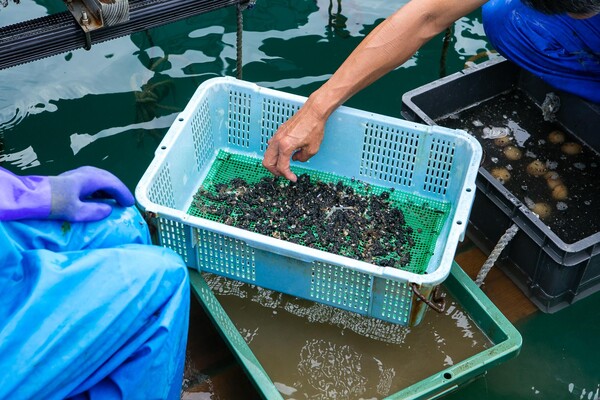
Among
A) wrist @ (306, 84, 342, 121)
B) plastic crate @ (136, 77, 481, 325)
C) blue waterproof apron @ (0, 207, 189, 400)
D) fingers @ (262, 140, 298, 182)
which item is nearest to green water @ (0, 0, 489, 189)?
plastic crate @ (136, 77, 481, 325)

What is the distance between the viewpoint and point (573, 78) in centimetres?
314

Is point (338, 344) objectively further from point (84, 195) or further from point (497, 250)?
point (84, 195)

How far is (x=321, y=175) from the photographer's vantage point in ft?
10.1

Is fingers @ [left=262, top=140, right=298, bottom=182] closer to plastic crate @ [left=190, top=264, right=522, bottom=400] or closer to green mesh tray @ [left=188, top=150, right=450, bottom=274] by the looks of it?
green mesh tray @ [left=188, top=150, right=450, bottom=274]

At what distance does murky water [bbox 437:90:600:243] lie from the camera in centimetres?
305

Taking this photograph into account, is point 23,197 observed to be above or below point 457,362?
above

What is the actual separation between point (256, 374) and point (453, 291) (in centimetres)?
84

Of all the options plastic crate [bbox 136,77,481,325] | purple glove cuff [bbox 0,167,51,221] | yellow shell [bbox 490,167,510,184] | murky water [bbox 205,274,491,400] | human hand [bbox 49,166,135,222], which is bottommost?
murky water [bbox 205,274,491,400]

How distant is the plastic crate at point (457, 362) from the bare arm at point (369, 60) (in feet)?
1.99

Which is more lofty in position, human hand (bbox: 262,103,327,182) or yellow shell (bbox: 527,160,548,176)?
human hand (bbox: 262,103,327,182)

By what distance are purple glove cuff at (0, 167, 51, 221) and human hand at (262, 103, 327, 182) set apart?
103 cm

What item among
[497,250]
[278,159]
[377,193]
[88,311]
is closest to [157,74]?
[278,159]

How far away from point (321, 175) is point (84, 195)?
1.31m

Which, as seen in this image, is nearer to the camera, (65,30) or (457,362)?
(457,362)
